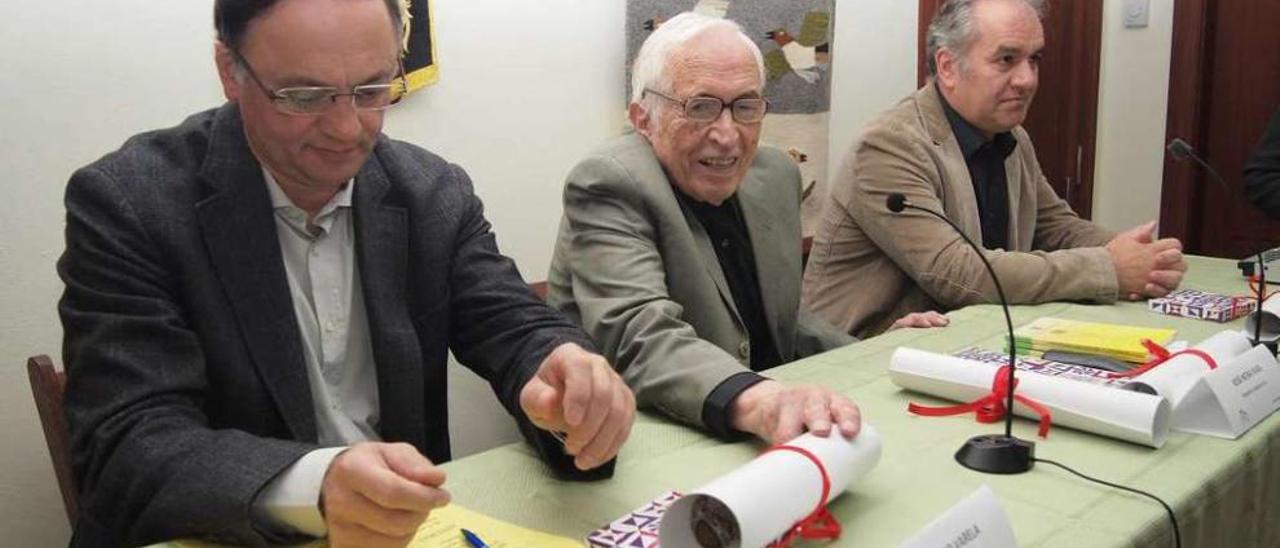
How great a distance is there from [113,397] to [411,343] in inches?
14.7

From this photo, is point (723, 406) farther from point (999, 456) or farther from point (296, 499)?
point (296, 499)

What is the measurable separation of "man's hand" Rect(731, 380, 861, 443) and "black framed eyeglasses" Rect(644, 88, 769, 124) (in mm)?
626

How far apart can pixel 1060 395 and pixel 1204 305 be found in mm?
825

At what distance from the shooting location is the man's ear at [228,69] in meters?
1.17

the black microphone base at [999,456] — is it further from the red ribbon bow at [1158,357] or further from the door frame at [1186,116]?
the door frame at [1186,116]

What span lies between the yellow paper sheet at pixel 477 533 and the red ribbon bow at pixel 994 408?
1.93ft

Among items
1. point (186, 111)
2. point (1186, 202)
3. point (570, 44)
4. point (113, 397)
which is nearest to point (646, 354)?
point (113, 397)

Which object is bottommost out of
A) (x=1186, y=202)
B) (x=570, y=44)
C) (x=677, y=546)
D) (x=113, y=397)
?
(x=1186, y=202)

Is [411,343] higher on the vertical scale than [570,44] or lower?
lower

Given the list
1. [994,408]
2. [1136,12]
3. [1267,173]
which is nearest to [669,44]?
[994,408]

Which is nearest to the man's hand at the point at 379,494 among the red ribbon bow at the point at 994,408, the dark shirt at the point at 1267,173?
the red ribbon bow at the point at 994,408

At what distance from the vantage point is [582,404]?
38.6 inches

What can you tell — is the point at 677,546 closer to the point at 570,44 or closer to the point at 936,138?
the point at 936,138

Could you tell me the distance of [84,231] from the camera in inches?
43.7
